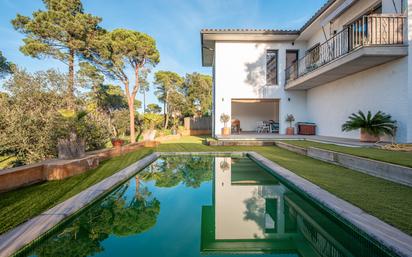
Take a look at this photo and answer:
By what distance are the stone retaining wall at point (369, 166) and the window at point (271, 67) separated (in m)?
6.87

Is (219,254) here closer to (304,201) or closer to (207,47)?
(304,201)

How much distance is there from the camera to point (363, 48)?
21.2 ft

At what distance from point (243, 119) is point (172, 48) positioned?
9470 millimetres

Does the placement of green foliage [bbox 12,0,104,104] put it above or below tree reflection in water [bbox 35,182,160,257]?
above

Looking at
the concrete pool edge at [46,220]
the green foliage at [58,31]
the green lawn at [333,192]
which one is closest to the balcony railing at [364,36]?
the green lawn at [333,192]

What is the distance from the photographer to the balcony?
643cm

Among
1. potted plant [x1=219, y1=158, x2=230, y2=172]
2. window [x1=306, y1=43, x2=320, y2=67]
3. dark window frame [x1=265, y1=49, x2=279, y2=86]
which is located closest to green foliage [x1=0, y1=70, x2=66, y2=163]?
potted plant [x1=219, y1=158, x2=230, y2=172]

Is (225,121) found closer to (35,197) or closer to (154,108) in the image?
(35,197)

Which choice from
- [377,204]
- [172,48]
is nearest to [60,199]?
[377,204]

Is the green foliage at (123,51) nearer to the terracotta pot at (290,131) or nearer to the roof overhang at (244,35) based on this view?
the roof overhang at (244,35)

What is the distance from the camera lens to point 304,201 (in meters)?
3.16

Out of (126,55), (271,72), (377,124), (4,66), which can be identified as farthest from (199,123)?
Result: (4,66)

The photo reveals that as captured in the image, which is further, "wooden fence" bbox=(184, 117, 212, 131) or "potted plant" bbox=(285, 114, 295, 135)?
"wooden fence" bbox=(184, 117, 212, 131)

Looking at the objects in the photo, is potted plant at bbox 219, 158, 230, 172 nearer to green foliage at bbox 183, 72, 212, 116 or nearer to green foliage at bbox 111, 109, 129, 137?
green foliage at bbox 111, 109, 129, 137
